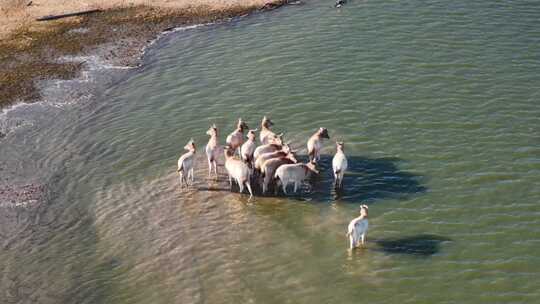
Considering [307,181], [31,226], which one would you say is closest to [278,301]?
[307,181]

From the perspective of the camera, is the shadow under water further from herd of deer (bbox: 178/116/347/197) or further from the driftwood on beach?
the driftwood on beach

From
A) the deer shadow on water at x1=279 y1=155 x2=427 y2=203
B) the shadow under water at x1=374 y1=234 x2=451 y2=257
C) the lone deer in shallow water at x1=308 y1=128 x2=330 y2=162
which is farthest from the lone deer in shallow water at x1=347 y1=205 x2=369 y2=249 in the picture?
the lone deer in shallow water at x1=308 y1=128 x2=330 y2=162

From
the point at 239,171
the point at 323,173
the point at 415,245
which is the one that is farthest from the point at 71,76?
the point at 415,245

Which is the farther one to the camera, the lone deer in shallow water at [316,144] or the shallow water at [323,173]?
the lone deer in shallow water at [316,144]

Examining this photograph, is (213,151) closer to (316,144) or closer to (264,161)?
(264,161)

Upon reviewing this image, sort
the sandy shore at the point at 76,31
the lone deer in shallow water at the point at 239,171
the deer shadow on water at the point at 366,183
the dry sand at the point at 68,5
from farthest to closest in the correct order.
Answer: the dry sand at the point at 68,5, the sandy shore at the point at 76,31, the lone deer in shallow water at the point at 239,171, the deer shadow on water at the point at 366,183

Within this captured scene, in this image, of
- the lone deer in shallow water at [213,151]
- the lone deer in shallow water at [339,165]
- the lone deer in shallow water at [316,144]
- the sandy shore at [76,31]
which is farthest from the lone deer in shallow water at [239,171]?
the sandy shore at [76,31]

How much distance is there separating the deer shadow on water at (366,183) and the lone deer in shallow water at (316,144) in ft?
1.48

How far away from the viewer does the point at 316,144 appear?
2327 cm

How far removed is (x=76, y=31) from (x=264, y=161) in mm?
17757

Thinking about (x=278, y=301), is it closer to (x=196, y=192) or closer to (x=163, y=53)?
(x=196, y=192)

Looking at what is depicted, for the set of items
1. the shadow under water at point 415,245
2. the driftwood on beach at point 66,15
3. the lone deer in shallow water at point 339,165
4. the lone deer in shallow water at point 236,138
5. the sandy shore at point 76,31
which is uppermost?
the driftwood on beach at point 66,15

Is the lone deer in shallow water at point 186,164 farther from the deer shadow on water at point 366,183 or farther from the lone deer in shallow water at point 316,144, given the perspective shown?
the lone deer in shallow water at point 316,144

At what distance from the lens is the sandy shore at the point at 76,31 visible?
105ft
